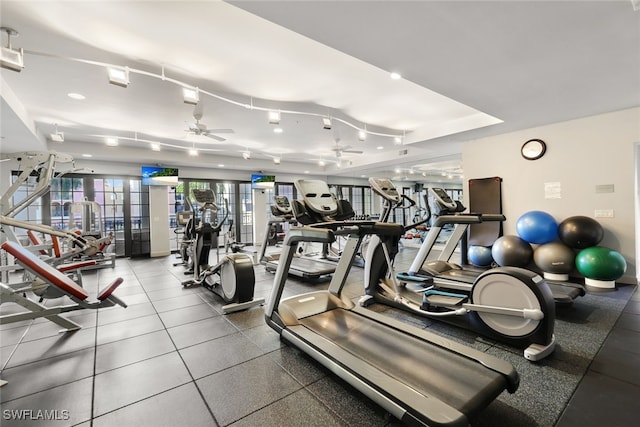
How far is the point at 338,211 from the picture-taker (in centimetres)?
319

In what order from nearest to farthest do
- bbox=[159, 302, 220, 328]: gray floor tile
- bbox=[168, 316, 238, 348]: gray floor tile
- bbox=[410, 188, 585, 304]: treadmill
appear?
bbox=[168, 316, 238, 348]: gray floor tile
bbox=[159, 302, 220, 328]: gray floor tile
bbox=[410, 188, 585, 304]: treadmill

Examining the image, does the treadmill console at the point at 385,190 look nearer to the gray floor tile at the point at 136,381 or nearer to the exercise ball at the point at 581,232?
the gray floor tile at the point at 136,381

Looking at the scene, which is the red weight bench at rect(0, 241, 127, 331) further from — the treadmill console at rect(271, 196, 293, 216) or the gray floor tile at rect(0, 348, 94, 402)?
the treadmill console at rect(271, 196, 293, 216)

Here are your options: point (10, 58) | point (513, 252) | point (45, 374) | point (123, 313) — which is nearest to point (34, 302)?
point (45, 374)

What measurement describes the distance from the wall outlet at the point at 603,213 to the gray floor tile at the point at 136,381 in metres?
6.17

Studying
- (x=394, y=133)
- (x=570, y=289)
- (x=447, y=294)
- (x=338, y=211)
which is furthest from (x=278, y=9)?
(x=394, y=133)

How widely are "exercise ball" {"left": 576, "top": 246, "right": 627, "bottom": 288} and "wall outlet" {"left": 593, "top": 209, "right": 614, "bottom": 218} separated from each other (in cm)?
55

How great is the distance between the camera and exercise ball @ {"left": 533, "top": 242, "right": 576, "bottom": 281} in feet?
14.7

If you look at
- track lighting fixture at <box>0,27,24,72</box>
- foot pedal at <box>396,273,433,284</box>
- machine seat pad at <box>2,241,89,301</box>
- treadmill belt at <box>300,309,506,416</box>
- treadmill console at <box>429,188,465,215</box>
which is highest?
track lighting fixture at <box>0,27,24,72</box>

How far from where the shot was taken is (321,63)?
3346 millimetres

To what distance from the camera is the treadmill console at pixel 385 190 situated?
3562mm

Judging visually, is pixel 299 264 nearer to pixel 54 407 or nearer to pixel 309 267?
pixel 309 267

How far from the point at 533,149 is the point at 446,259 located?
2783 mm

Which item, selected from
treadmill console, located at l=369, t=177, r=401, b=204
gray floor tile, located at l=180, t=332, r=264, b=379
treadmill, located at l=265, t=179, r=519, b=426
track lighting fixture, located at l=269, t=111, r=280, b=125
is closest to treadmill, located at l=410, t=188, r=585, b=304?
treadmill console, located at l=369, t=177, r=401, b=204
